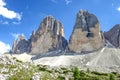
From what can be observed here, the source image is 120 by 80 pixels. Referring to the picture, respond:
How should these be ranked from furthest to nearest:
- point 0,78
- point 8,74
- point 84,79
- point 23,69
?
point 84,79, point 23,69, point 8,74, point 0,78

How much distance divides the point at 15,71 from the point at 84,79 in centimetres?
3954

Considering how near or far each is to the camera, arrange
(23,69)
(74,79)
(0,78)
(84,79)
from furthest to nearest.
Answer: (84,79), (74,79), (23,69), (0,78)

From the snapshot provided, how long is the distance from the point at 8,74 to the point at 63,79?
1123 inches

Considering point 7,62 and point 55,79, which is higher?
point 7,62

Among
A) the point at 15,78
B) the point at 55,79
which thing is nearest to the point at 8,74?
the point at 15,78

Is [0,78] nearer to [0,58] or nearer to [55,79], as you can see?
[0,58]

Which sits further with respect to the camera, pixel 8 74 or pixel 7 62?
pixel 7 62

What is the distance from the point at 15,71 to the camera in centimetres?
8856

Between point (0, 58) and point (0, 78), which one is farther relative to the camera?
point (0, 58)

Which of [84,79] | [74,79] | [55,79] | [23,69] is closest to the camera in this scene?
[23,69]

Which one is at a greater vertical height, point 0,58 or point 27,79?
point 0,58

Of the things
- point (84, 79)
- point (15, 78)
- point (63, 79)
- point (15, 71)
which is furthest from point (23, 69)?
point (84, 79)

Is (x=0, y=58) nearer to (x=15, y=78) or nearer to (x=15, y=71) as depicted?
(x=15, y=71)

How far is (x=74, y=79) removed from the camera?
363 feet
